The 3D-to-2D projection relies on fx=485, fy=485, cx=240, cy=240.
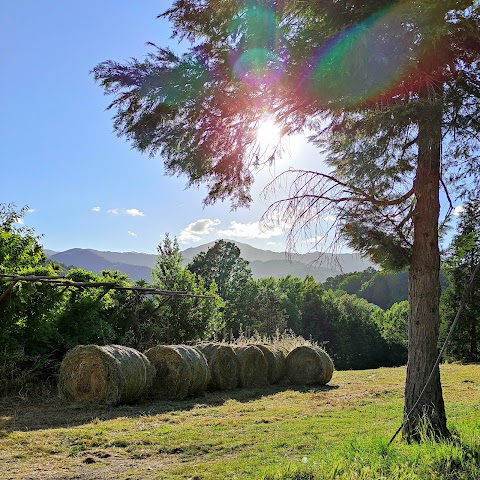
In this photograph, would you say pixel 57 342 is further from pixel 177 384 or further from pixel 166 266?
pixel 166 266

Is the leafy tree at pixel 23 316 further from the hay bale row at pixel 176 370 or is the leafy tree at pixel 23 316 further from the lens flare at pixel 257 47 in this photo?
the lens flare at pixel 257 47

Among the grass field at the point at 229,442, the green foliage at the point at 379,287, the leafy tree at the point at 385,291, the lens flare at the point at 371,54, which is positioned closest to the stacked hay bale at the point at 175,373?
the grass field at the point at 229,442

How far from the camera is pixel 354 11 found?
4.88 metres

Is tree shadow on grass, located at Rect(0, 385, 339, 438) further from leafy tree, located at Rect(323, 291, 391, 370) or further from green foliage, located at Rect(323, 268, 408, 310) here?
green foliage, located at Rect(323, 268, 408, 310)

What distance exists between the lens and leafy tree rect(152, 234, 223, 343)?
15977 millimetres

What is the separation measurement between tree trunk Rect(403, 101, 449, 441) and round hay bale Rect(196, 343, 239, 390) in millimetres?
6510

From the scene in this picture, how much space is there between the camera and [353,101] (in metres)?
5.24

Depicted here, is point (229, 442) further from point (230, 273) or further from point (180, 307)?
point (230, 273)

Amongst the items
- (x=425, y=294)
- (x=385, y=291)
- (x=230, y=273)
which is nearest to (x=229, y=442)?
(x=425, y=294)

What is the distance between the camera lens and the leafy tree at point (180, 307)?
629 inches

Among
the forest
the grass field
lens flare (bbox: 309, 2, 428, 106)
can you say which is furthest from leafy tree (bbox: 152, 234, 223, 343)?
lens flare (bbox: 309, 2, 428, 106)

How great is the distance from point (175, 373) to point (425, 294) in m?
5.91

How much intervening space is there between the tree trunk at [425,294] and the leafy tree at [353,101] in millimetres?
14

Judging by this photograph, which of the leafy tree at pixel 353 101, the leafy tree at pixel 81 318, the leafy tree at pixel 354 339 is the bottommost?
the leafy tree at pixel 354 339
